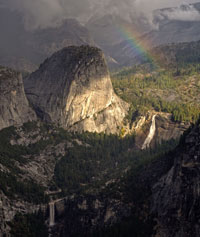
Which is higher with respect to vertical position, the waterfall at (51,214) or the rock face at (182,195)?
the rock face at (182,195)

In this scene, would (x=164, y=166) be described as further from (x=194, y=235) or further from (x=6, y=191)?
(x=6, y=191)

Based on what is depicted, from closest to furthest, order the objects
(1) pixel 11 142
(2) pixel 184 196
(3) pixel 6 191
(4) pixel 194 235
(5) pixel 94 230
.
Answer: (4) pixel 194 235
(2) pixel 184 196
(5) pixel 94 230
(3) pixel 6 191
(1) pixel 11 142

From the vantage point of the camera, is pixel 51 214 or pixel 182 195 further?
pixel 51 214

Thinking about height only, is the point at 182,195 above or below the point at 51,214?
above

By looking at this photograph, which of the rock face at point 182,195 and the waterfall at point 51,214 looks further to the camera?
the waterfall at point 51,214

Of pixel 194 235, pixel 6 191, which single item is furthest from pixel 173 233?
pixel 6 191

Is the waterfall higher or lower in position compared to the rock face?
lower

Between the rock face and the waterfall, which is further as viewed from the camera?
the waterfall

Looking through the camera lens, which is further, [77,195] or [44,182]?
[44,182]
